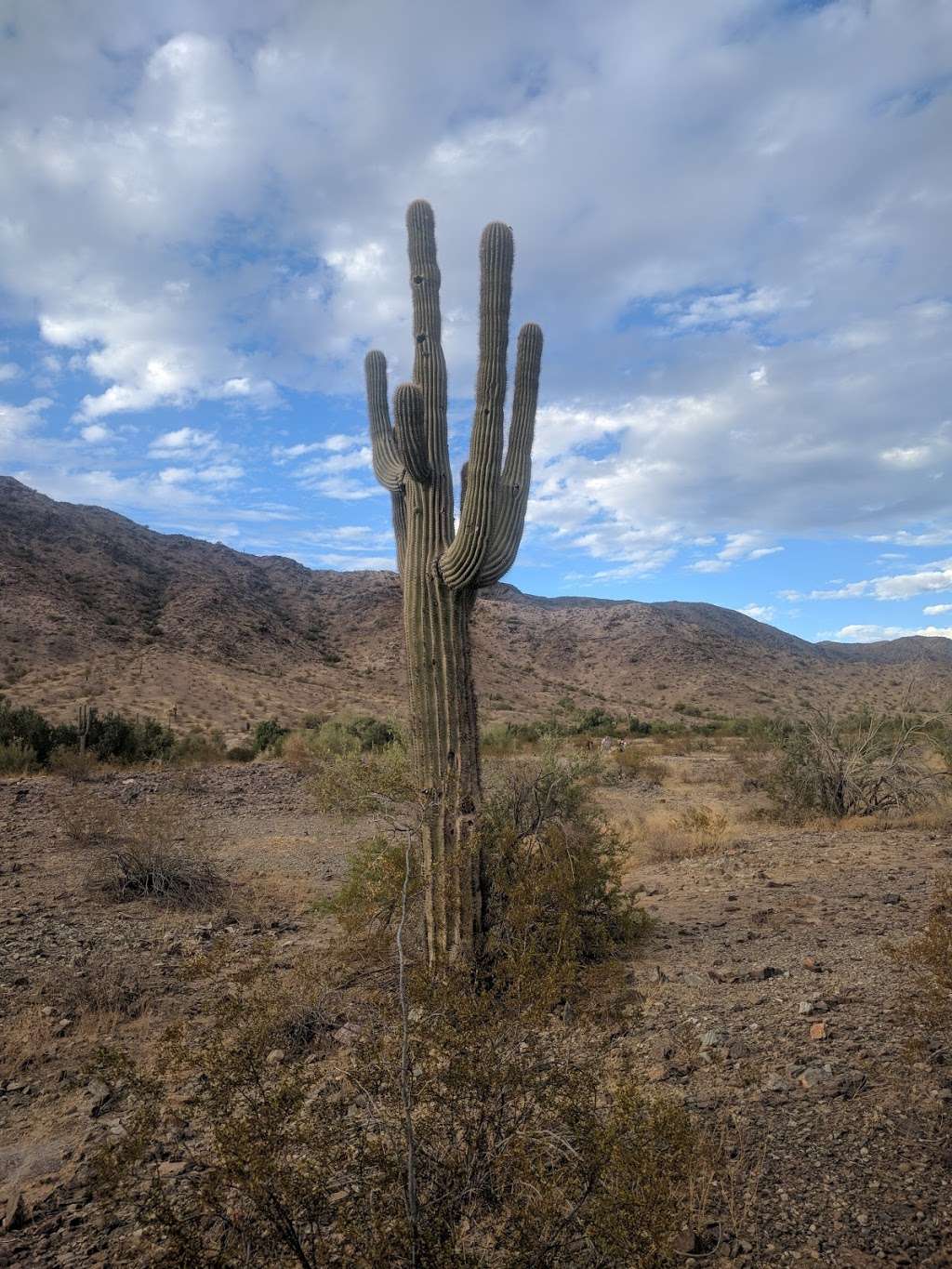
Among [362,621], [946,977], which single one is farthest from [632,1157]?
[362,621]

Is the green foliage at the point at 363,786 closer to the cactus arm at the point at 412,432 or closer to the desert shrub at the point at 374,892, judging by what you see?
the desert shrub at the point at 374,892

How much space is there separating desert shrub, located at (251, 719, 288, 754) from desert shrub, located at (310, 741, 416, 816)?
43.7 ft

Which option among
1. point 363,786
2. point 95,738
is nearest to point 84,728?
point 95,738

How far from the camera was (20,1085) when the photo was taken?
4.04 metres

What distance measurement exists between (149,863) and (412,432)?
17.3ft

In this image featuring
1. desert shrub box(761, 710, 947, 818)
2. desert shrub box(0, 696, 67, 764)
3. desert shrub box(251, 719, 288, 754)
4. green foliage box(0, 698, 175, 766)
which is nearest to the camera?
desert shrub box(761, 710, 947, 818)

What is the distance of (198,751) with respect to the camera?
1773cm

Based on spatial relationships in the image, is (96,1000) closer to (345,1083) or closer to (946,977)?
(345,1083)

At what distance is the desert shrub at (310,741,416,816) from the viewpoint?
5523 mm

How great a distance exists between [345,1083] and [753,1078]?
6.63 feet

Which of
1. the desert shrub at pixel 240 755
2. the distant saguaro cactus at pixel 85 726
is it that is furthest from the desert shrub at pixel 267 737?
the distant saguaro cactus at pixel 85 726

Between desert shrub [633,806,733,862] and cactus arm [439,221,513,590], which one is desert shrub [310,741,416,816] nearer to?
cactus arm [439,221,513,590]

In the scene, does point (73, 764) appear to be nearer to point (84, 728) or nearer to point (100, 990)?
Answer: point (84, 728)

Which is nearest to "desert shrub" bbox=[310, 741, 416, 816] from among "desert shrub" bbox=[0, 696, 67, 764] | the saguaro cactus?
the saguaro cactus
